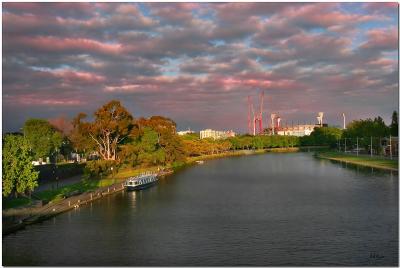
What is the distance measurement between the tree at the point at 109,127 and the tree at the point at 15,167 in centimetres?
4009

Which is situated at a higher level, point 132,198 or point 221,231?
point 132,198

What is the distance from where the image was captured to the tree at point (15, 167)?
3559 centimetres

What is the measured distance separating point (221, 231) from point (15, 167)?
17.0 metres

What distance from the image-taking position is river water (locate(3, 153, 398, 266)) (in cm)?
2591

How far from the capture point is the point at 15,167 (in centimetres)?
3606

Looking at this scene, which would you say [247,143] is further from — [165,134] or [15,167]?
[15,167]

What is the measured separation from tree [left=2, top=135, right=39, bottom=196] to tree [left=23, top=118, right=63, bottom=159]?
42645 millimetres

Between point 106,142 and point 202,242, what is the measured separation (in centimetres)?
5450

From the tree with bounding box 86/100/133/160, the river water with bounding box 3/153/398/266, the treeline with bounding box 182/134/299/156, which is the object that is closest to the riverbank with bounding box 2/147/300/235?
the river water with bounding box 3/153/398/266

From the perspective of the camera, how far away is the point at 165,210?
41.4 meters

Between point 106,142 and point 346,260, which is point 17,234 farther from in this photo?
point 106,142

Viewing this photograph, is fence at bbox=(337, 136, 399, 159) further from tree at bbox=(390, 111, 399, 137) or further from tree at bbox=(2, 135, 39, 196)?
tree at bbox=(2, 135, 39, 196)

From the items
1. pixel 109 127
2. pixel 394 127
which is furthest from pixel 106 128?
pixel 394 127

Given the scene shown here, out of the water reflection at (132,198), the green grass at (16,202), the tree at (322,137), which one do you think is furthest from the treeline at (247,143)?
the green grass at (16,202)
